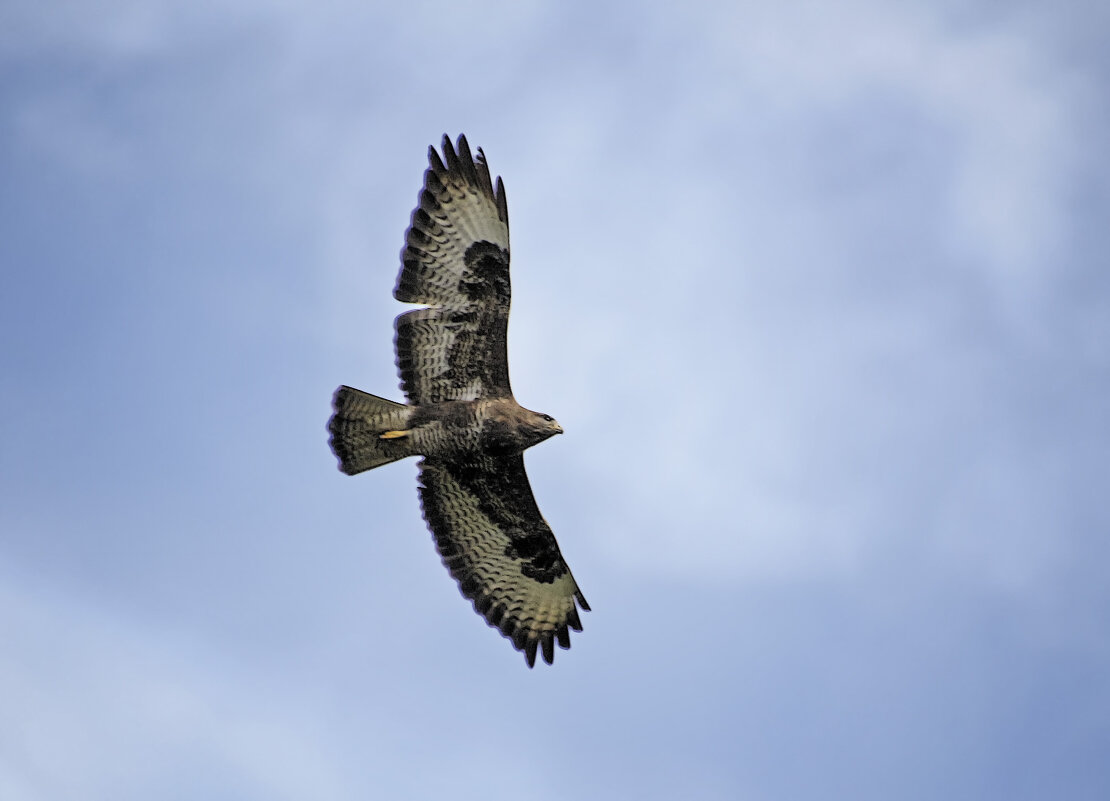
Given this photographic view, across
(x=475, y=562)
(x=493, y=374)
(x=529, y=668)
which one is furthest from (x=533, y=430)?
(x=529, y=668)

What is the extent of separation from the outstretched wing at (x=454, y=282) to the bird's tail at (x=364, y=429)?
1.15 ft

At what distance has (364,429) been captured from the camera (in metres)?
14.2

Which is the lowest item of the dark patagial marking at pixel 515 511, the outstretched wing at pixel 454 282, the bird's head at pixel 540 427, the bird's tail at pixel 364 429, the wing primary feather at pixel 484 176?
the bird's tail at pixel 364 429

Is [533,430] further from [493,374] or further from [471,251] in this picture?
[471,251]

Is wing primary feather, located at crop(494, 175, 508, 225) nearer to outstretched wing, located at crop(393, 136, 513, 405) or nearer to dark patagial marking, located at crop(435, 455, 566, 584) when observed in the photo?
outstretched wing, located at crop(393, 136, 513, 405)

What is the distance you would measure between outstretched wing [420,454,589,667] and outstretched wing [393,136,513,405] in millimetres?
1031

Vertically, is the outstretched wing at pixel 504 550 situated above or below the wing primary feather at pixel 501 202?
below

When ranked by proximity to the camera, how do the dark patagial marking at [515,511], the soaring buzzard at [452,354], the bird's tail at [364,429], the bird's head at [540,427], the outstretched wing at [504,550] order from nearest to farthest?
the bird's tail at [364,429]
the soaring buzzard at [452,354]
the bird's head at [540,427]
the dark patagial marking at [515,511]
the outstretched wing at [504,550]

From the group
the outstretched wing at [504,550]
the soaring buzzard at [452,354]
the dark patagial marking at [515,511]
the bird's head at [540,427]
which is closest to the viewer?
the soaring buzzard at [452,354]

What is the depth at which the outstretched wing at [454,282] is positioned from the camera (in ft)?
46.7

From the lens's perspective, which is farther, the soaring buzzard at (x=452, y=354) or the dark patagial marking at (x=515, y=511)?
the dark patagial marking at (x=515, y=511)

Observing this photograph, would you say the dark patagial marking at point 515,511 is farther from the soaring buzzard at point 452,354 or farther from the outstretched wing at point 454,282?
the outstretched wing at point 454,282

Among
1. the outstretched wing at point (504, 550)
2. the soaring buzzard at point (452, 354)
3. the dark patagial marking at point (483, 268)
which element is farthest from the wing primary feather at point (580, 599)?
the dark patagial marking at point (483, 268)

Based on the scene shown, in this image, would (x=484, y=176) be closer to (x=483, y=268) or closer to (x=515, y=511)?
(x=483, y=268)
